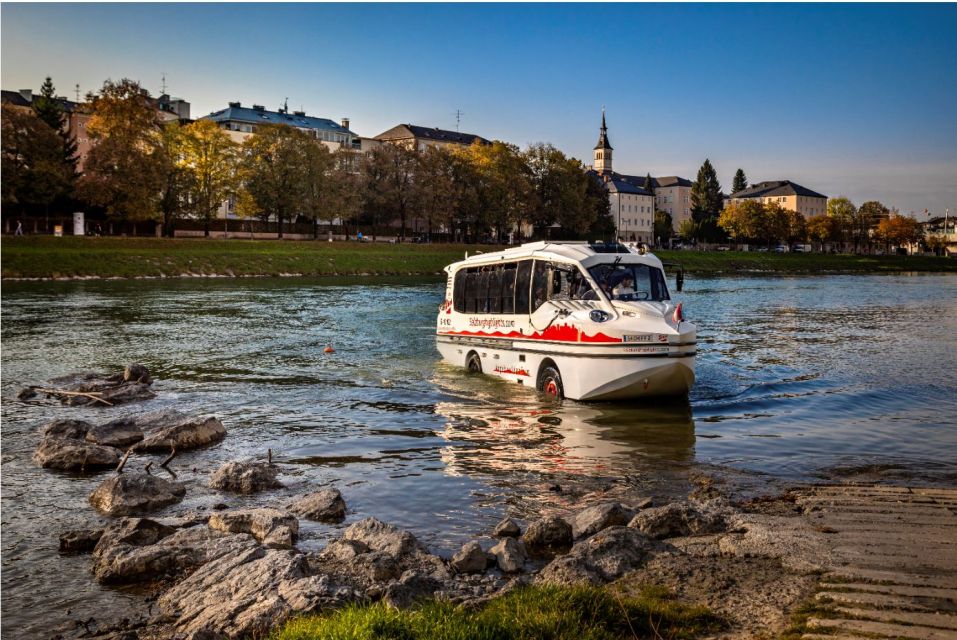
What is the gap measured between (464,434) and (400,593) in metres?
9.30

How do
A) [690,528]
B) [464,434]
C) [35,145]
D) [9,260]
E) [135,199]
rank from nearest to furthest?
[690,528], [464,434], [9,260], [135,199], [35,145]

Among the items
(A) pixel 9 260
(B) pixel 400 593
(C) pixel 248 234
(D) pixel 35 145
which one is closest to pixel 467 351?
(B) pixel 400 593

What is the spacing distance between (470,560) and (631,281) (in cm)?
1177

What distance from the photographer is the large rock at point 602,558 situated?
318 inches

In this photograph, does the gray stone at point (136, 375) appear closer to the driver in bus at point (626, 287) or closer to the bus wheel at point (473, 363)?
the bus wheel at point (473, 363)

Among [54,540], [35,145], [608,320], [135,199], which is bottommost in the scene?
[54,540]

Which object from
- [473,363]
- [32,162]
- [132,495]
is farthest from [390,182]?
[132,495]

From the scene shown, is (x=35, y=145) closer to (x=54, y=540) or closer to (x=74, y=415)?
(x=74, y=415)

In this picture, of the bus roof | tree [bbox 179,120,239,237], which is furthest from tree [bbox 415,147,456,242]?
the bus roof

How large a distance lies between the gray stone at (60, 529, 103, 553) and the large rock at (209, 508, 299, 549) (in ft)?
4.48

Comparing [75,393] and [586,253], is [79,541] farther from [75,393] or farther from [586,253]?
[586,253]

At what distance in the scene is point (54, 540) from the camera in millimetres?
10211

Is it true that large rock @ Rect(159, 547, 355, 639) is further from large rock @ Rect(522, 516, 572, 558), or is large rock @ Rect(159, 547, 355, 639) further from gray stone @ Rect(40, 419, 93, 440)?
gray stone @ Rect(40, 419, 93, 440)

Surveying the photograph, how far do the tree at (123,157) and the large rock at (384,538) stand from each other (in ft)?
262
